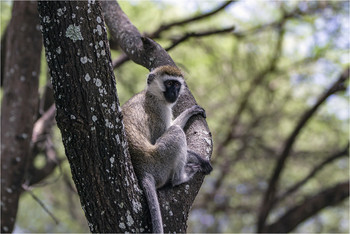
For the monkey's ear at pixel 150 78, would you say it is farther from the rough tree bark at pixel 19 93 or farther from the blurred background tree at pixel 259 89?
the blurred background tree at pixel 259 89

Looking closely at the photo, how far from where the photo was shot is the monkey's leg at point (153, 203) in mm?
3039

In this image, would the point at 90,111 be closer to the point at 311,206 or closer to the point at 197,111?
the point at 197,111

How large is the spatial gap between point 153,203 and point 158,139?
0.94m

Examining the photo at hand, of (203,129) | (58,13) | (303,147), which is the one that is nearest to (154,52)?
(203,129)

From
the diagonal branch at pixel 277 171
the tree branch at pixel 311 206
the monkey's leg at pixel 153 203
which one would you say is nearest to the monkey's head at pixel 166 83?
the monkey's leg at pixel 153 203

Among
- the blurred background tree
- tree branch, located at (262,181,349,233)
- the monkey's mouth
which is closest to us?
the monkey's mouth

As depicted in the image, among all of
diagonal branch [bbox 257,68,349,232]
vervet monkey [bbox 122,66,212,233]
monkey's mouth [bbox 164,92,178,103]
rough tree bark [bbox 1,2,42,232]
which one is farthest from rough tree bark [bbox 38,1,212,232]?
diagonal branch [bbox 257,68,349,232]

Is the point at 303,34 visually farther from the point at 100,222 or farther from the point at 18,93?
the point at 100,222

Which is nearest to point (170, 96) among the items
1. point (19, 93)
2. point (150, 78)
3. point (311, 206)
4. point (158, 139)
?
point (150, 78)

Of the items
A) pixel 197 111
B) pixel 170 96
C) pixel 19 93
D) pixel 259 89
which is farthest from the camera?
pixel 259 89

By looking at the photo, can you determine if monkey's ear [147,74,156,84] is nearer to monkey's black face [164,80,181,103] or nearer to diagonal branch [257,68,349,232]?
monkey's black face [164,80,181,103]

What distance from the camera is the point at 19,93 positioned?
5.91 m

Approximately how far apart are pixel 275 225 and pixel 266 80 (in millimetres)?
3544

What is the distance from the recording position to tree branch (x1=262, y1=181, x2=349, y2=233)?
6.86 m
